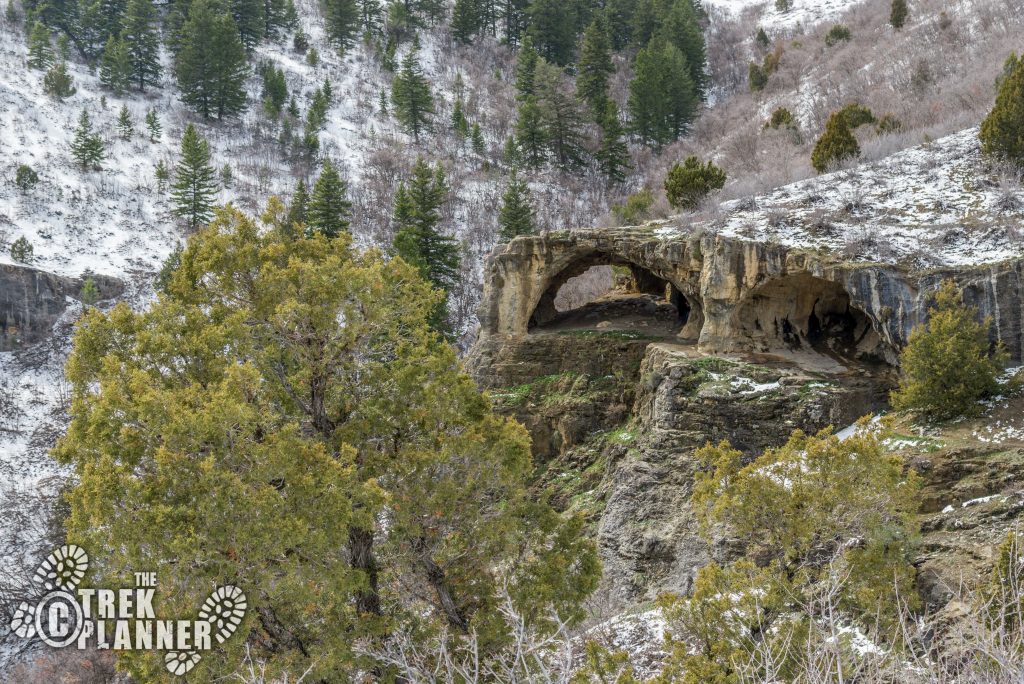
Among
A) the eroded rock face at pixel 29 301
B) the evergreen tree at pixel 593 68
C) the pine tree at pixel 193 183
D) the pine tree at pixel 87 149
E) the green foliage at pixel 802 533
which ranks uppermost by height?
the evergreen tree at pixel 593 68

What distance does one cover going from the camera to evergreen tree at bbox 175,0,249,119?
4428cm

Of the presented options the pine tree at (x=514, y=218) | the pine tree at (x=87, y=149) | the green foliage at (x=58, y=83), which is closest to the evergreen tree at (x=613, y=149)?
the pine tree at (x=514, y=218)

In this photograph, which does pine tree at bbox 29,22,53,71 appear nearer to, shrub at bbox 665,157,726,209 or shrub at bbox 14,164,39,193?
shrub at bbox 14,164,39,193

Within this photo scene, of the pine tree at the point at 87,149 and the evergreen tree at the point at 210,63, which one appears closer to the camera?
the pine tree at the point at 87,149

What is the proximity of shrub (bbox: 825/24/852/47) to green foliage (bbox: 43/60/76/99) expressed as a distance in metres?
44.3

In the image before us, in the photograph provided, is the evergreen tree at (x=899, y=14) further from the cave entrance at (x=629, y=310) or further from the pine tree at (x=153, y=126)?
the pine tree at (x=153, y=126)

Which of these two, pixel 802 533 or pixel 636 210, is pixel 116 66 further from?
pixel 802 533

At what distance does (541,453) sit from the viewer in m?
20.1

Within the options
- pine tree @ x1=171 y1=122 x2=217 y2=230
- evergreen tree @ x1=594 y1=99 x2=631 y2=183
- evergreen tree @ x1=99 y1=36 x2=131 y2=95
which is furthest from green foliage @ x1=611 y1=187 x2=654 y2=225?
evergreen tree @ x1=99 y1=36 x2=131 y2=95

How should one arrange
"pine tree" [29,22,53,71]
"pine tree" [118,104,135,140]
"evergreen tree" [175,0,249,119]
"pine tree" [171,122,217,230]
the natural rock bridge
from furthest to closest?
"pine tree" [29,22,53,71] < "evergreen tree" [175,0,249,119] < "pine tree" [118,104,135,140] < "pine tree" [171,122,217,230] < the natural rock bridge

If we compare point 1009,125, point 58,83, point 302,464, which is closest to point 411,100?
point 58,83

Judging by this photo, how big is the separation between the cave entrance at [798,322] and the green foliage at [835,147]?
5.24m

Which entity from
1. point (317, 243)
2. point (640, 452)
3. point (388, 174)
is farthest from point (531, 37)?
Result: point (317, 243)

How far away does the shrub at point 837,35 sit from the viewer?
47.3 metres
